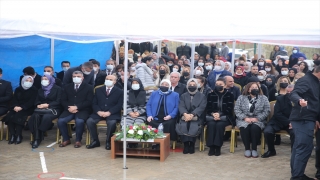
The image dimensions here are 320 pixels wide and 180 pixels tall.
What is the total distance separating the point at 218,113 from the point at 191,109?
54cm

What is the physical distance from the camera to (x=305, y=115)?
24.4ft

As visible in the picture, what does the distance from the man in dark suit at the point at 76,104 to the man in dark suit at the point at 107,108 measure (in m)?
0.17

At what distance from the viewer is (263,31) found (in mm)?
8070

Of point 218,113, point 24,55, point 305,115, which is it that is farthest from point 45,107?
point 305,115

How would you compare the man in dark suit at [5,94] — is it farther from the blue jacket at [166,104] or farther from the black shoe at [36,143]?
the blue jacket at [166,104]

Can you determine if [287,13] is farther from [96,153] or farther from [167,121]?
[96,153]

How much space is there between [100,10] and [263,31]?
2.75 m

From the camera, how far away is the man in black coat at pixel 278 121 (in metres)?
9.48

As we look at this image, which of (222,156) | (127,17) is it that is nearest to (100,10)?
(127,17)

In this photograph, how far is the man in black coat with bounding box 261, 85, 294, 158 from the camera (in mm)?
9477

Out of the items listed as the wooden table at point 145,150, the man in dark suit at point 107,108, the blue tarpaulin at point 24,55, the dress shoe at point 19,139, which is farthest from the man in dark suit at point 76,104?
the blue tarpaulin at point 24,55

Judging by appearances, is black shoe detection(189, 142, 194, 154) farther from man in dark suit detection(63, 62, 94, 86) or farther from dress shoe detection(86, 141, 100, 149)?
man in dark suit detection(63, 62, 94, 86)

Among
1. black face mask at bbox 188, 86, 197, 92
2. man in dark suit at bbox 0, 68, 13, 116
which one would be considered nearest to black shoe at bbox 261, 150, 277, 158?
black face mask at bbox 188, 86, 197, 92

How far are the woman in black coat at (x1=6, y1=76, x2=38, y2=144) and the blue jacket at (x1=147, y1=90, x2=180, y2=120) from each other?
2.63 metres
